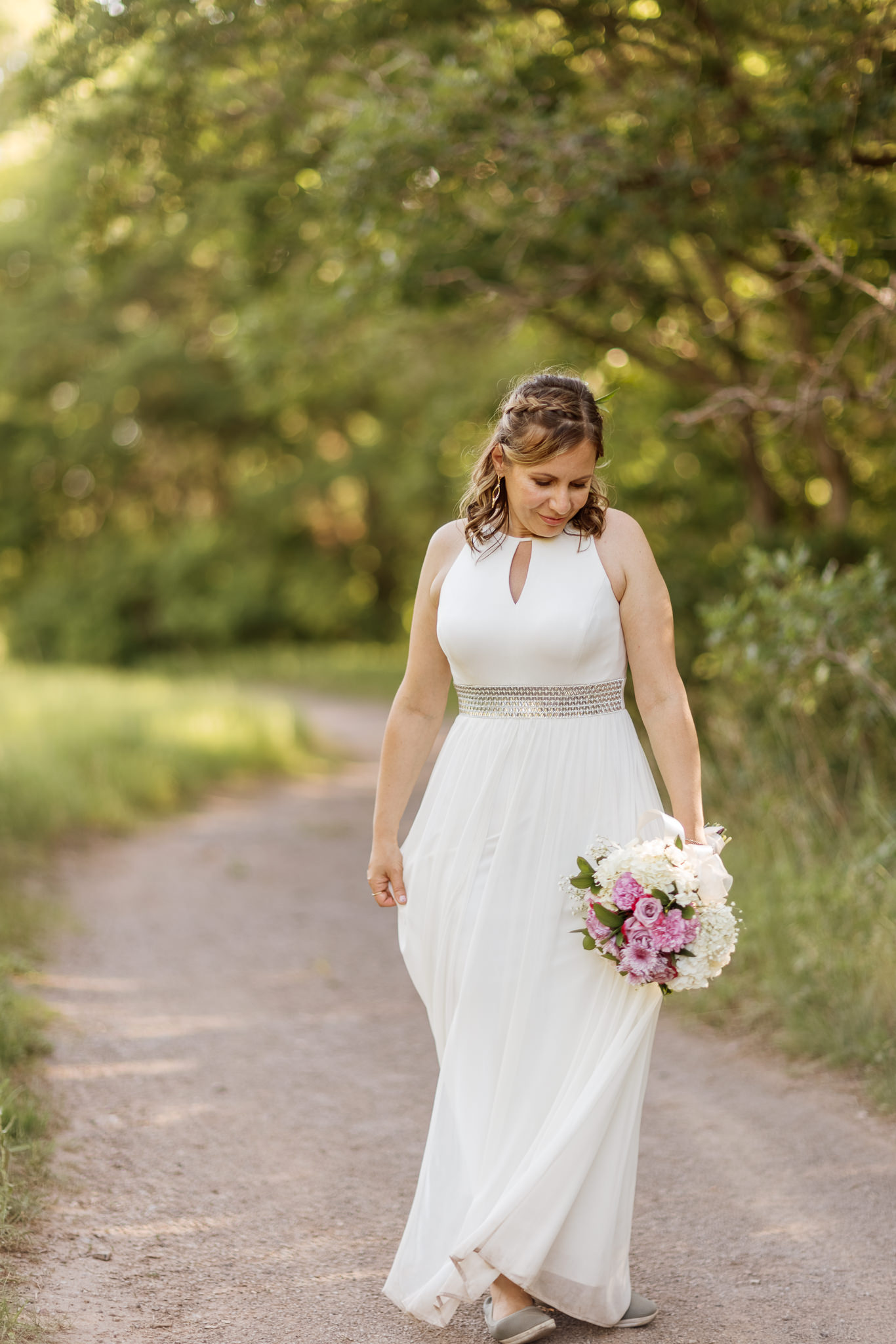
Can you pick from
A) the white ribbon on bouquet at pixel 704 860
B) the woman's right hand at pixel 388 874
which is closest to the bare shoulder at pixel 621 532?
the white ribbon on bouquet at pixel 704 860

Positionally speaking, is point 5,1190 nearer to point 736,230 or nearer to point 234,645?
point 736,230

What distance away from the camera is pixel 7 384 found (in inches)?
1099

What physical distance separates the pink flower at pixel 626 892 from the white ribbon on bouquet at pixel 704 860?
16 cm

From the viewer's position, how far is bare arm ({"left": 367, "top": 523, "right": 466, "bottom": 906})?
10.7 feet

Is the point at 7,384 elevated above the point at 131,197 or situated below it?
below

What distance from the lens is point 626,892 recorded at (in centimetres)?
284

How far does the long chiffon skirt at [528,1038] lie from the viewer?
9.61 feet

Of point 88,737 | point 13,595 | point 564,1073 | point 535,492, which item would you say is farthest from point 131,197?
point 13,595

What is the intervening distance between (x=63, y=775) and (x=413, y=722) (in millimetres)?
7079

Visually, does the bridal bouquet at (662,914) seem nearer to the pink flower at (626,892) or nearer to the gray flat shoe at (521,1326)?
the pink flower at (626,892)

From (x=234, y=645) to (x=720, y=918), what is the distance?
28.7 m

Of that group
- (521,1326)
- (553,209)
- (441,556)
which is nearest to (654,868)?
(441,556)

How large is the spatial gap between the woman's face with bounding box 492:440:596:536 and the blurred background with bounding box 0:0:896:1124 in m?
0.42

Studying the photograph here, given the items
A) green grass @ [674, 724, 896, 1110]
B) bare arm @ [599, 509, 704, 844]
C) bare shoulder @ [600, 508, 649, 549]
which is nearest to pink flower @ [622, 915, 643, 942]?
bare arm @ [599, 509, 704, 844]
